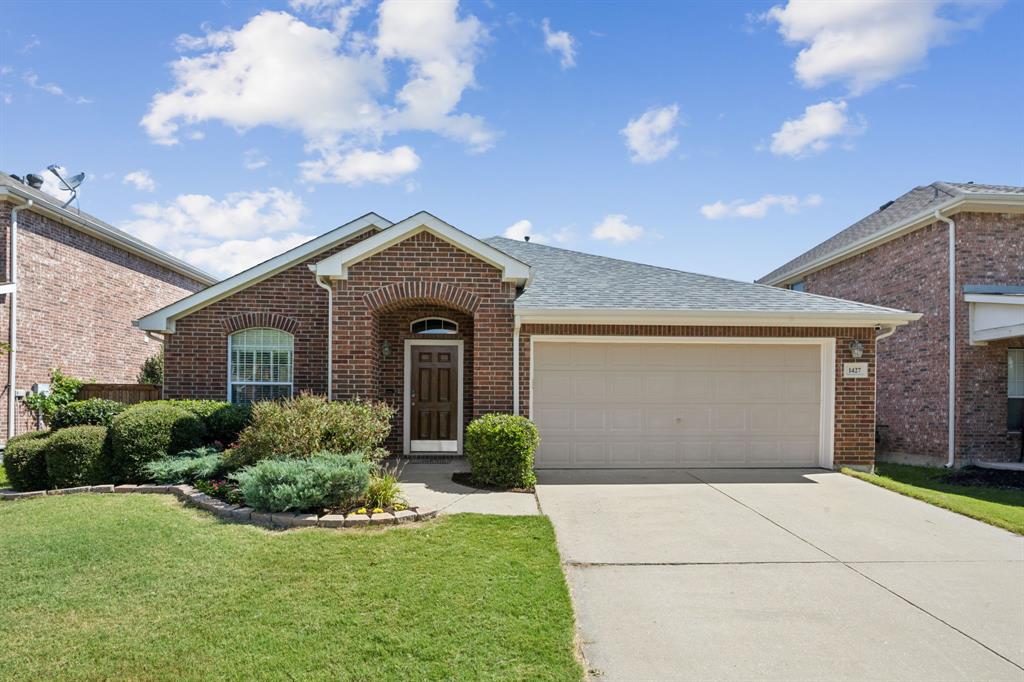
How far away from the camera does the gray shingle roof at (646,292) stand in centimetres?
992

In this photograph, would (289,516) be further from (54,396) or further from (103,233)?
(103,233)

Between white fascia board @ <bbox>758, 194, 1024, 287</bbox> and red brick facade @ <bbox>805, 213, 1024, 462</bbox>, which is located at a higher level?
white fascia board @ <bbox>758, 194, 1024, 287</bbox>

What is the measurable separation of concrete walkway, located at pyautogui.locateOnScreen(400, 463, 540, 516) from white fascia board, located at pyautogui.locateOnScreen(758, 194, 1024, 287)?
10.8 meters

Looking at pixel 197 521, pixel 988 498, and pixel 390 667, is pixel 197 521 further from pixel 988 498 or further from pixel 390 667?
pixel 988 498

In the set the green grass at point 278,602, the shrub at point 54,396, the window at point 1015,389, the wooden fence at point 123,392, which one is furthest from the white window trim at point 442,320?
the window at point 1015,389

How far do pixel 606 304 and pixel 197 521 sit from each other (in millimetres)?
6659

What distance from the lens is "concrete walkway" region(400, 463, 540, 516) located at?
23.2ft

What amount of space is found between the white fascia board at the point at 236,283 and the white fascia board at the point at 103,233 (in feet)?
14.7

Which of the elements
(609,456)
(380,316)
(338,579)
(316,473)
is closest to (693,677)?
(338,579)

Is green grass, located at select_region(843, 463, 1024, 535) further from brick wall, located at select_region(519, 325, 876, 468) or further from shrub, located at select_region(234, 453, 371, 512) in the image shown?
shrub, located at select_region(234, 453, 371, 512)

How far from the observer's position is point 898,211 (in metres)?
15.1

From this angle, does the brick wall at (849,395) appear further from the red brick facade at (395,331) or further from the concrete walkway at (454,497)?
the concrete walkway at (454,497)

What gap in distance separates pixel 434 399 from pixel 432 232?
3.34 metres

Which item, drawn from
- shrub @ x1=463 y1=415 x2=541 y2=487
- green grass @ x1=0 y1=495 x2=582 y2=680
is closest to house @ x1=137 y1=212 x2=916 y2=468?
shrub @ x1=463 y1=415 x2=541 y2=487
